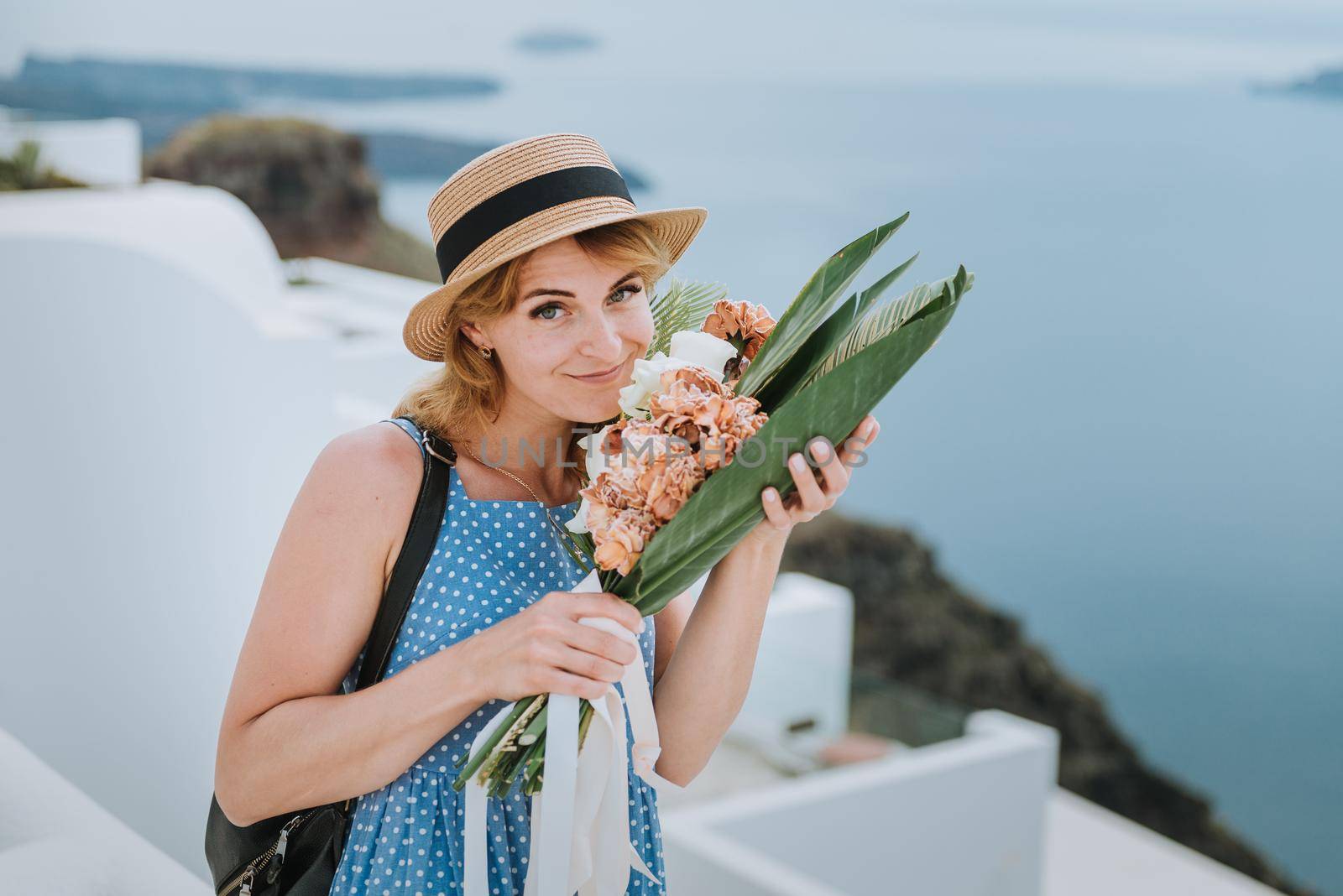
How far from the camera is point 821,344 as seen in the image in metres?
1.38

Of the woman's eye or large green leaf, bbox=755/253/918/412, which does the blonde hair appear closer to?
the woman's eye

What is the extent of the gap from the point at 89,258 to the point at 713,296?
2429 millimetres

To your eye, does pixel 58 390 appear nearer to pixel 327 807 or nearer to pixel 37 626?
pixel 37 626

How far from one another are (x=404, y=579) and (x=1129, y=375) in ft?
74.3

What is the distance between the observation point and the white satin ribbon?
4.51 ft

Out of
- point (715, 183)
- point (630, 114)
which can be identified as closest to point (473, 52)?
point (630, 114)

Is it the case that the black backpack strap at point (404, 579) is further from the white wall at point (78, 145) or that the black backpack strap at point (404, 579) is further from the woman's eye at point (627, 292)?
→ the white wall at point (78, 145)

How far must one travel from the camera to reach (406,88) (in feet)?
94.3

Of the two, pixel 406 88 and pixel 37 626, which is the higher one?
pixel 406 88

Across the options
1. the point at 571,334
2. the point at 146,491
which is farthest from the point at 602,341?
the point at 146,491

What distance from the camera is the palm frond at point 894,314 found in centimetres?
126

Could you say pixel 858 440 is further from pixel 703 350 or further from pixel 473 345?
pixel 473 345

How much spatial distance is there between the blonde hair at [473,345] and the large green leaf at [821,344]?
0.25 metres

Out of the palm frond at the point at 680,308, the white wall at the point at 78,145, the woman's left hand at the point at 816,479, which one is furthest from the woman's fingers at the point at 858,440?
the white wall at the point at 78,145
